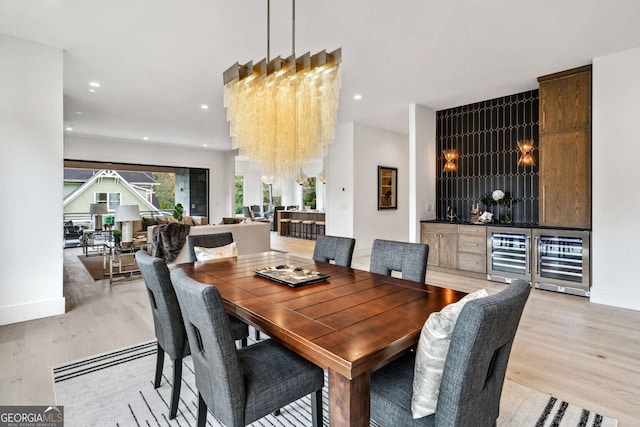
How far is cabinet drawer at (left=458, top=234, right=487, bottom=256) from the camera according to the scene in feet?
16.4

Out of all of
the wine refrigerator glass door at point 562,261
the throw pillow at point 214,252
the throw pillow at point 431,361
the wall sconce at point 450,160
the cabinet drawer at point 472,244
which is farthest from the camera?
the wall sconce at point 450,160

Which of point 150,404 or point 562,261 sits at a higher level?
point 562,261

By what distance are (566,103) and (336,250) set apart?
3.72 metres

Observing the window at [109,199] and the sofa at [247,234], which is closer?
the sofa at [247,234]

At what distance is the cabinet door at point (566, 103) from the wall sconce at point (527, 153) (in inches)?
21.0

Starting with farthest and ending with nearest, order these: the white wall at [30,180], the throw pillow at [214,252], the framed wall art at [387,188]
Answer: the framed wall art at [387,188] → the white wall at [30,180] → the throw pillow at [214,252]

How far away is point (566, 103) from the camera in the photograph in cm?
427

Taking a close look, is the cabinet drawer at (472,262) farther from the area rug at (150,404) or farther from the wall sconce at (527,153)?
the area rug at (150,404)

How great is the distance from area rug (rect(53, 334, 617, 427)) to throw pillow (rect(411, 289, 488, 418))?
88 cm

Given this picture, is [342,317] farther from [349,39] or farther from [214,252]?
[349,39]

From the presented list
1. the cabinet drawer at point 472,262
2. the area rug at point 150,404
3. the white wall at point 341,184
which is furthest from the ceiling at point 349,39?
the area rug at point 150,404

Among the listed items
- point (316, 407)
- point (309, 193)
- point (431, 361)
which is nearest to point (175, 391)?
point (316, 407)

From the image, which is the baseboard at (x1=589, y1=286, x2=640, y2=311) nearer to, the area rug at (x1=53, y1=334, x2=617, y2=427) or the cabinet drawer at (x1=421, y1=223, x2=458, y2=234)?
the cabinet drawer at (x1=421, y1=223, x2=458, y2=234)

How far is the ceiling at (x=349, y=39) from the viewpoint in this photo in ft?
9.39
